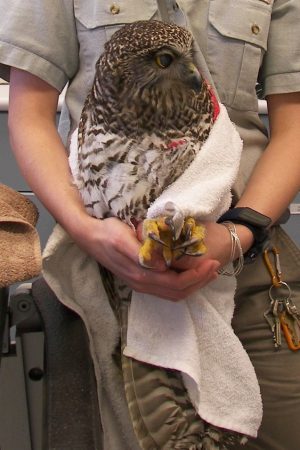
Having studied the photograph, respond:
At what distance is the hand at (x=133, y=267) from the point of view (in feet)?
2.25

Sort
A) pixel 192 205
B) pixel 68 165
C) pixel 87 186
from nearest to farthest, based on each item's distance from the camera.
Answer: pixel 192 205, pixel 87 186, pixel 68 165

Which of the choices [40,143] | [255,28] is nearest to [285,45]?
[255,28]

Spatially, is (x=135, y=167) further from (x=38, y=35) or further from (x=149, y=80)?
(x=38, y=35)

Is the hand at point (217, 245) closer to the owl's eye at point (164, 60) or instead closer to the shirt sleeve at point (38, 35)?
the owl's eye at point (164, 60)

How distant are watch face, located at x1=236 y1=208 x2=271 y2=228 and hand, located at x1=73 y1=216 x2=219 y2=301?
5.2 inches

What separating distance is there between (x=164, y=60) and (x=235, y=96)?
0.90 ft

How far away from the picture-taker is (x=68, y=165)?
0.87 m

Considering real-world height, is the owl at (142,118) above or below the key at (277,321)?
above

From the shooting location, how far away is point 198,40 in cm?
92

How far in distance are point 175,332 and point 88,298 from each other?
13 centimetres

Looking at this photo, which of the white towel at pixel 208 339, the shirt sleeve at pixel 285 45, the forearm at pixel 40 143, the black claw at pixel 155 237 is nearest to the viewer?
the black claw at pixel 155 237

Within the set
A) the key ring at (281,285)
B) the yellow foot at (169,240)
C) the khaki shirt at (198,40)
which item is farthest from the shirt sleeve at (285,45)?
the yellow foot at (169,240)

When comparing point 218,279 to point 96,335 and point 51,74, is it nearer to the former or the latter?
point 96,335

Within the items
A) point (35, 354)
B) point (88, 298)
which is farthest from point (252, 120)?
point (35, 354)
